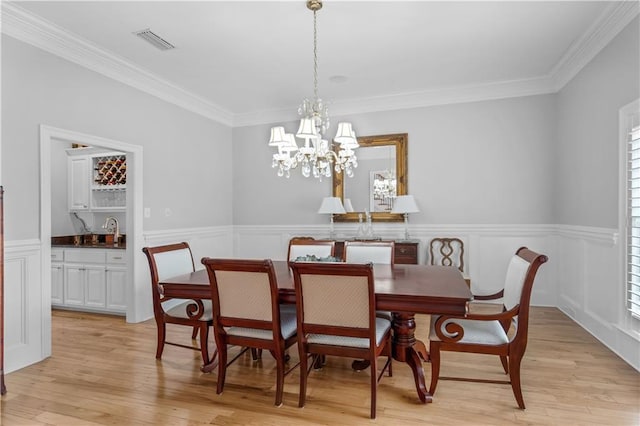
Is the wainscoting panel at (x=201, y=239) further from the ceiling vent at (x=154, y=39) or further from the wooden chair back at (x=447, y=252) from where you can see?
the wooden chair back at (x=447, y=252)

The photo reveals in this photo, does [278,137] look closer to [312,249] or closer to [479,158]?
[312,249]

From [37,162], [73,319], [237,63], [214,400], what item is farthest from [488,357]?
[73,319]

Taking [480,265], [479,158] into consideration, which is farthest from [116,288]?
[479,158]

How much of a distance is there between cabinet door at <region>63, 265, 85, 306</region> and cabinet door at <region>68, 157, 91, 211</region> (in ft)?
3.98

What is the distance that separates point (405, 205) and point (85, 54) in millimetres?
3854

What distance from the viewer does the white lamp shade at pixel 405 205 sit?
4902mm

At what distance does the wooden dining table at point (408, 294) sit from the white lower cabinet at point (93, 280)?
1908 mm

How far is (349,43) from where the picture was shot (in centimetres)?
365

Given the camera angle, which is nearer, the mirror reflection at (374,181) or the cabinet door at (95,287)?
the cabinet door at (95,287)

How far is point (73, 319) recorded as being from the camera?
4465 mm

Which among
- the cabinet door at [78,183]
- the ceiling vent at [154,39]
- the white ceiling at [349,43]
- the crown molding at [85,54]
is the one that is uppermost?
the white ceiling at [349,43]

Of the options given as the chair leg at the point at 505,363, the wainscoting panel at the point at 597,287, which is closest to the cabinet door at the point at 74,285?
the chair leg at the point at 505,363

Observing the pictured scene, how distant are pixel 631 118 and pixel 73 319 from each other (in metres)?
5.91

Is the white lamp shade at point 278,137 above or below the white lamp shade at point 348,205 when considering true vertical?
above
